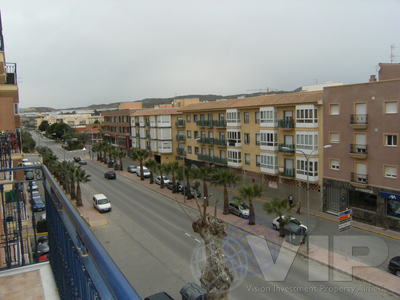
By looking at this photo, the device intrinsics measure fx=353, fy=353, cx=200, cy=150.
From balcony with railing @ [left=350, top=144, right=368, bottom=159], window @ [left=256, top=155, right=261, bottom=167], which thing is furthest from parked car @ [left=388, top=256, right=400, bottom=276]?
window @ [left=256, top=155, right=261, bottom=167]

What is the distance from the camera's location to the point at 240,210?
97.5 ft

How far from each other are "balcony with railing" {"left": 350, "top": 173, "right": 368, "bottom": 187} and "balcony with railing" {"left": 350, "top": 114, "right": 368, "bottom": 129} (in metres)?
3.74

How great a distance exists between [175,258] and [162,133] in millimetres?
37227

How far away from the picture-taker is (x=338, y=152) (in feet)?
93.8

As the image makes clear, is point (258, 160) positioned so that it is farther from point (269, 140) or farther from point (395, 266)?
point (395, 266)

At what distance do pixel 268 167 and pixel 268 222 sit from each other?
789 centimetres

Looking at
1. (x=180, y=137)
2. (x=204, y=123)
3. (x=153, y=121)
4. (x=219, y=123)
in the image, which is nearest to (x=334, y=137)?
(x=219, y=123)

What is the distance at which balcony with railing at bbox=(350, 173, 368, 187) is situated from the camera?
26.8m

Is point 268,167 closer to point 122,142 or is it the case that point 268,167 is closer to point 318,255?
point 318,255

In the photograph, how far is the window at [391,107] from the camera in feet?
80.6

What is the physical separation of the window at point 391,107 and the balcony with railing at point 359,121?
1.57 meters

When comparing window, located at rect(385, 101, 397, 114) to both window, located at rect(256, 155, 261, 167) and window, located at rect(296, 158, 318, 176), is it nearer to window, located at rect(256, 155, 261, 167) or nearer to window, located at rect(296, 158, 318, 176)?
window, located at rect(296, 158, 318, 176)

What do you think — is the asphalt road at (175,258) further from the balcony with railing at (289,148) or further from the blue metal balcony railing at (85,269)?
the blue metal balcony railing at (85,269)

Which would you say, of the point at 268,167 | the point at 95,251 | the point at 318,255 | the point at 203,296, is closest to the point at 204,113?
the point at 268,167
